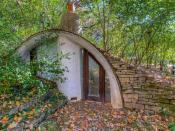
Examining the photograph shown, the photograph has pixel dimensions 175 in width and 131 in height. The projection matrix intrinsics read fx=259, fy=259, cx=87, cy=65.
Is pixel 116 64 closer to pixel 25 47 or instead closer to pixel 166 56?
pixel 25 47

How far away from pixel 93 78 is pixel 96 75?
143 mm

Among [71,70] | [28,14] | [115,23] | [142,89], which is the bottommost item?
[142,89]

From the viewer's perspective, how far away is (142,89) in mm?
6305

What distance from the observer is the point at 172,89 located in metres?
6.03

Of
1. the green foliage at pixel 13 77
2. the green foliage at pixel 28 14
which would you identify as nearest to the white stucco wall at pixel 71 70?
the green foliage at pixel 13 77

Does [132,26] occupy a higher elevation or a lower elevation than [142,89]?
higher

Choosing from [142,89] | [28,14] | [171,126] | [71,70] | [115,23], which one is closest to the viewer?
[171,126]

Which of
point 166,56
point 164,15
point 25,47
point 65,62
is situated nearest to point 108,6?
point 164,15

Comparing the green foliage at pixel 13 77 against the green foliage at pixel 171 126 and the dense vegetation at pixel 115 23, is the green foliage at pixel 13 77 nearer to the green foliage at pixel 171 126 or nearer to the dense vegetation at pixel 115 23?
the dense vegetation at pixel 115 23

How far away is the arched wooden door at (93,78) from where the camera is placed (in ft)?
24.2

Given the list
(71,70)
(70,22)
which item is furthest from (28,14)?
(71,70)

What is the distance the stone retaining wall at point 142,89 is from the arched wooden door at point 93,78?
2.77 feet

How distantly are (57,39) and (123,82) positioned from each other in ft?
7.51

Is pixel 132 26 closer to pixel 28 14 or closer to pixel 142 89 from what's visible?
pixel 142 89
